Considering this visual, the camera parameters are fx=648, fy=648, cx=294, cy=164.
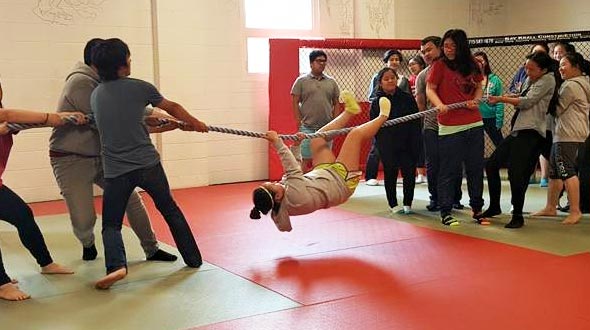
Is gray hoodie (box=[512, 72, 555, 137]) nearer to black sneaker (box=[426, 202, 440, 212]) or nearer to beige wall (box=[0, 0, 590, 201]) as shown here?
black sneaker (box=[426, 202, 440, 212])

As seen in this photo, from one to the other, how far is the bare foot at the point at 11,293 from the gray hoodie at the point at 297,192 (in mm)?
1608

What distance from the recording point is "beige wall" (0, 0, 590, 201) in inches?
273

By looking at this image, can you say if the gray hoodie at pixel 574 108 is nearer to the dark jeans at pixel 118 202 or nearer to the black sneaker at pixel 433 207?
the black sneaker at pixel 433 207

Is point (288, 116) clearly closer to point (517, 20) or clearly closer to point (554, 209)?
point (554, 209)

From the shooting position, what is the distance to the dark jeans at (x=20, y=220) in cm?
375

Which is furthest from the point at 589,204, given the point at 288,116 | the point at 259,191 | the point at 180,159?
the point at 180,159

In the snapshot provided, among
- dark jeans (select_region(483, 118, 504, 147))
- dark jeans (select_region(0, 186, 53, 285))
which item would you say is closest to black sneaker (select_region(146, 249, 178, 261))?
dark jeans (select_region(0, 186, 53, 285))

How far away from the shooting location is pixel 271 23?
8.54 m

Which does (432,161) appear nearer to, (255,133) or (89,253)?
(255,133)

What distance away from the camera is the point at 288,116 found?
8.29 metres

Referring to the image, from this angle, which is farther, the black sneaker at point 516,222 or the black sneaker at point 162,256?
the black sneaker at point 516,222

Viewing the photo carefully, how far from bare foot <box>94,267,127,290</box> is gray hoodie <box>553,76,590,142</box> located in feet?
12.1

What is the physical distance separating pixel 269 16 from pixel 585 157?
4.49 metres

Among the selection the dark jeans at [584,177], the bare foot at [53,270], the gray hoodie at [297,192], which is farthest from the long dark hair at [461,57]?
the bare foot at [53,270]
